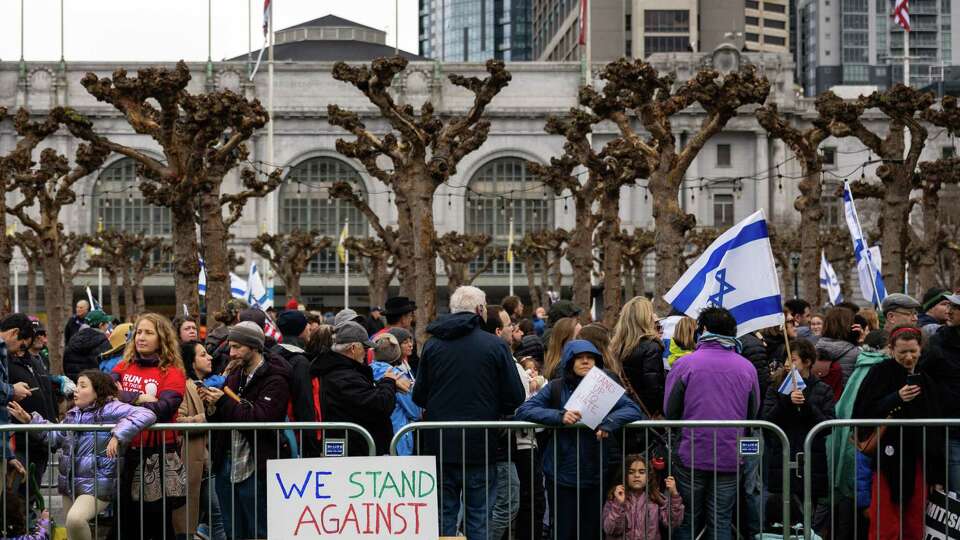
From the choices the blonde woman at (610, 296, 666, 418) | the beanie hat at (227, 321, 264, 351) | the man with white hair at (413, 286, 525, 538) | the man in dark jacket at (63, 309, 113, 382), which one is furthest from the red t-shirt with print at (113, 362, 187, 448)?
the man in dark jacket at (63, 309, 113, 382)

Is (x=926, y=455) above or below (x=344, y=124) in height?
below

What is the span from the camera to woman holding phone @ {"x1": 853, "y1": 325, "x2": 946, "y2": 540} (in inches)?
360

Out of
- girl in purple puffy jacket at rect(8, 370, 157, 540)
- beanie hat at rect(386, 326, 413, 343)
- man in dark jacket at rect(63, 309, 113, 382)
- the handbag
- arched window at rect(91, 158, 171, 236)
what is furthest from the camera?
arched window at rect(91, 158, 171, 236)

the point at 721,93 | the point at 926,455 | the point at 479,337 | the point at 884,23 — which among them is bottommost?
the point at 926,455

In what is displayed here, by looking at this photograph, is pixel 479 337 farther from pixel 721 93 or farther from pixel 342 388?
pixel 721 93

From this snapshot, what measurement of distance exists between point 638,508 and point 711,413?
77 cm

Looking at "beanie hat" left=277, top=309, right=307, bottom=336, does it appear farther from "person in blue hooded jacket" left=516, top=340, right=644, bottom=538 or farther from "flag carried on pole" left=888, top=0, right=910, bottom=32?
"flag carried on pole" left=888, top=0, right=910, bottom=32

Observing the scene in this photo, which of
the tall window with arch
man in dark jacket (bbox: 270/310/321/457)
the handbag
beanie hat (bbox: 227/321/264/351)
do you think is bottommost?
the handbag

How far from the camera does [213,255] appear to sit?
2417 centimetres

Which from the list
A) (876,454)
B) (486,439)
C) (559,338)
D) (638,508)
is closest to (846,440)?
(876,454)

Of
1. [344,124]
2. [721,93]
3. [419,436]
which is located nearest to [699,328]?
[419,436]

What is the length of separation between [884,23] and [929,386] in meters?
145

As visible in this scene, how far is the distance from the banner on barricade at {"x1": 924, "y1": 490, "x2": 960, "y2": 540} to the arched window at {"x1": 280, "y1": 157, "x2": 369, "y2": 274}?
6529 cm

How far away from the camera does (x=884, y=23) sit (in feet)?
481
